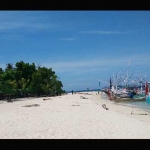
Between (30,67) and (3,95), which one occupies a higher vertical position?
(30,67)

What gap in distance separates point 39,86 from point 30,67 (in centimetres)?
539

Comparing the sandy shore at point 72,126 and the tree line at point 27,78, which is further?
the tree line at point 27,78

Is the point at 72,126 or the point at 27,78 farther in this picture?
the point at 27,78

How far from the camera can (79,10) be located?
293 cm

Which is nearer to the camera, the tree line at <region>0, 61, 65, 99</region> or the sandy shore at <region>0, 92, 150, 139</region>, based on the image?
the sandy shore at <region>0, 92, 150, 139</region>

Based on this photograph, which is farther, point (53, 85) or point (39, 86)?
point (53, 85)
